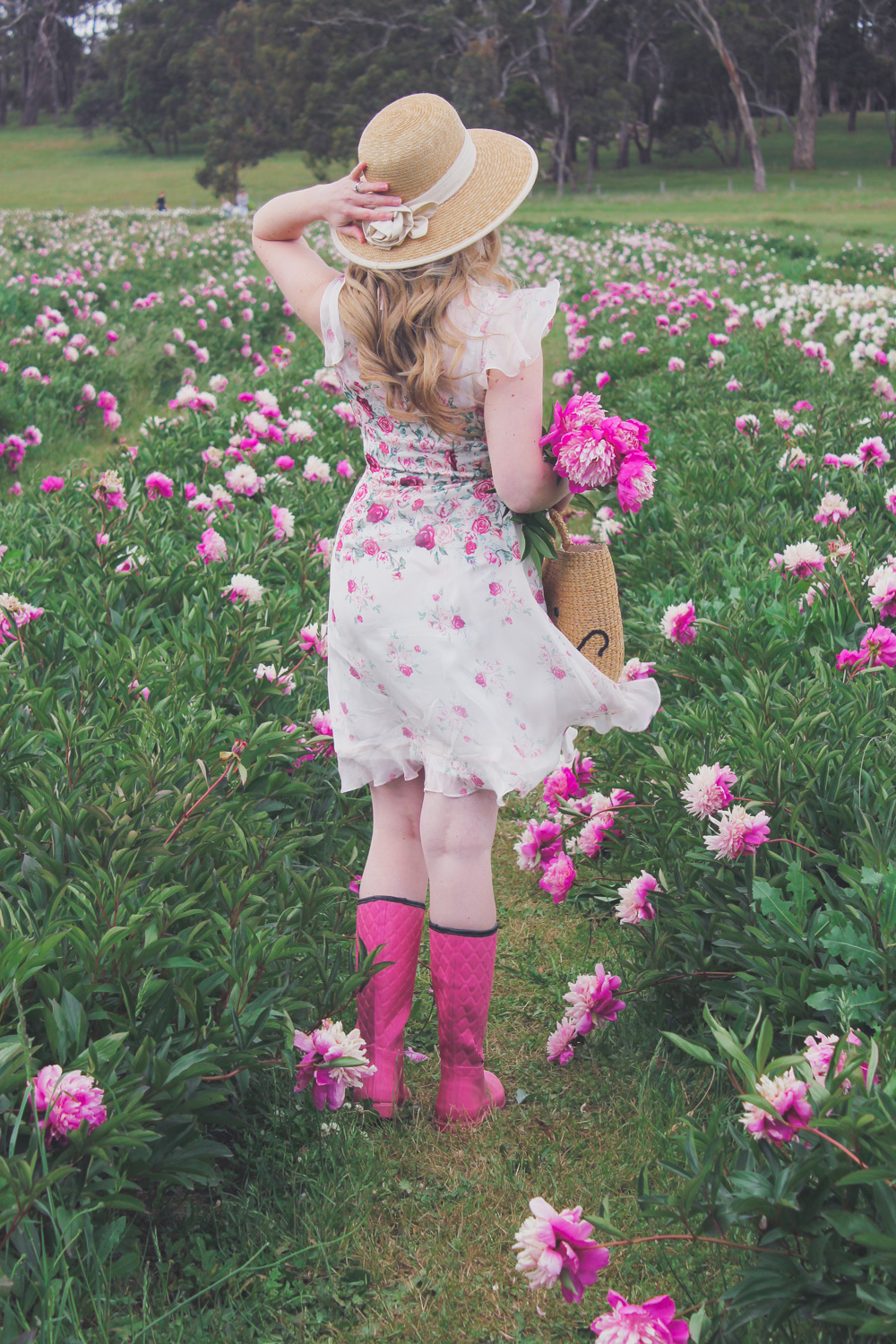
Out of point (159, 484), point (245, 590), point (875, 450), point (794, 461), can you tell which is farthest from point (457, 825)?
point (794, 461)

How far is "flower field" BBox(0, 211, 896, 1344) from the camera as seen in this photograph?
178 cm

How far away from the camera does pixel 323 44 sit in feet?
183

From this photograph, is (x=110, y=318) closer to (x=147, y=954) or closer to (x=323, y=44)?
(x=147, y=954)

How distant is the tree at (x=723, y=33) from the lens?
152 feet

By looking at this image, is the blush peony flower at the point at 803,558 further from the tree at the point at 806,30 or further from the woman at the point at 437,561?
the tree at the point at 806,30

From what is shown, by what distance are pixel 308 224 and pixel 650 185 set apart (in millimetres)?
59711

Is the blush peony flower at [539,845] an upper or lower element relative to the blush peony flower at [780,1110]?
lower

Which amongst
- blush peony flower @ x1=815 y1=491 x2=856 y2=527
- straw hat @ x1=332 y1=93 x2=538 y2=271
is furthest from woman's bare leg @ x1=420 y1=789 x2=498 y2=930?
blush peony flower @ x1=815 y1=491 x2=856 y2=527

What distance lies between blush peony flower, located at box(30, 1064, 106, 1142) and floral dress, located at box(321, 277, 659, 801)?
3.14ft

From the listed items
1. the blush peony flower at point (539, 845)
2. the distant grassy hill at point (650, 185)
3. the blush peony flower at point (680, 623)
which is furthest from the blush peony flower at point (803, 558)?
the distant grassy hill at point (650, 185)

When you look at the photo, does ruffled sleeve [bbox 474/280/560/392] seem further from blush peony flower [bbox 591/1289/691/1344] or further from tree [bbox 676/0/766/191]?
tree [bbox 676/0/766/191]

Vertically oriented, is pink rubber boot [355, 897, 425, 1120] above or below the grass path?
above

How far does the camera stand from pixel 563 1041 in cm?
282

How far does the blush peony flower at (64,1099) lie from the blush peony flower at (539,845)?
5.42 ft
